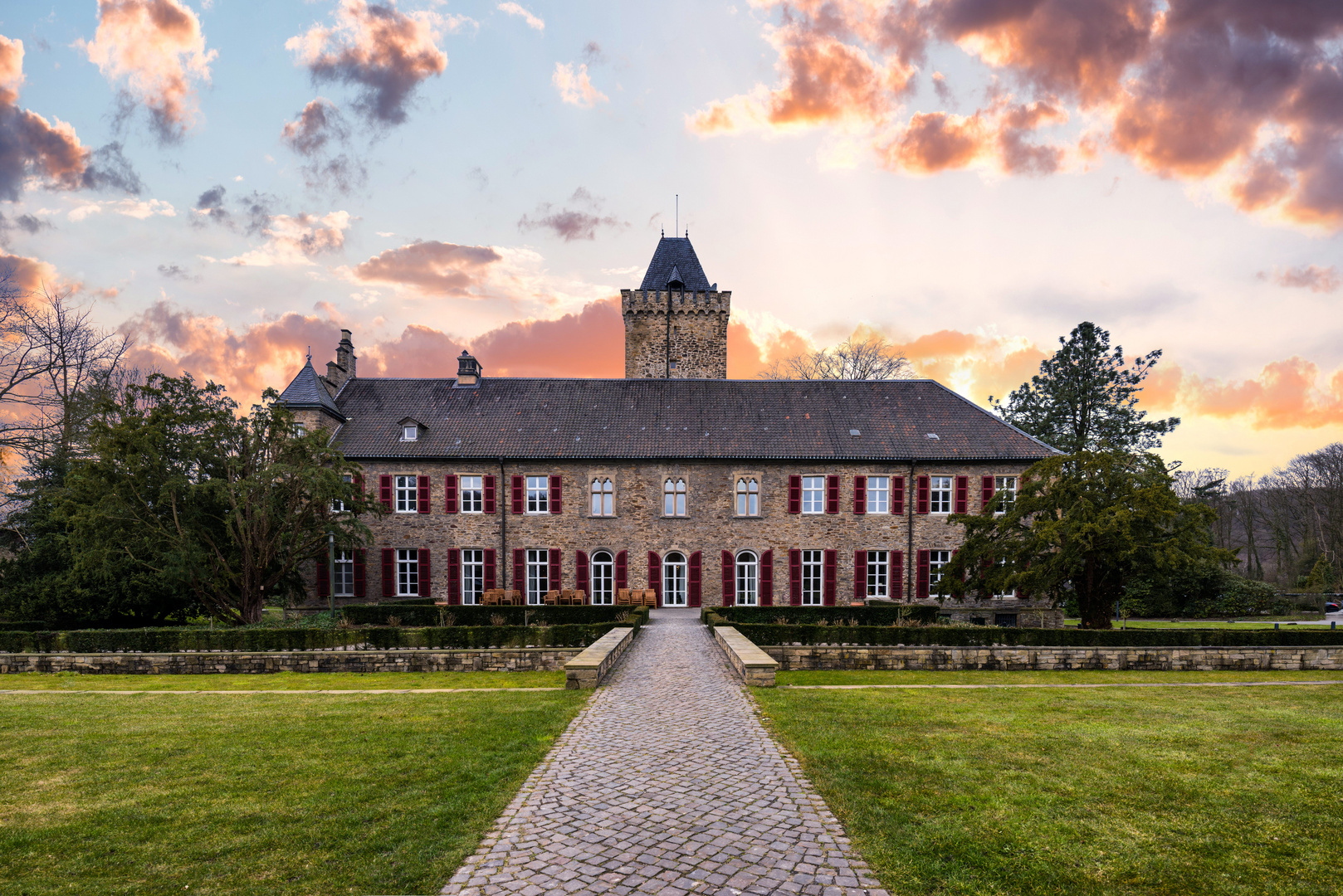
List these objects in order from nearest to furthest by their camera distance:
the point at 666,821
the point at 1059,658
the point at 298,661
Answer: the point at 666,821
the point at 298,661
the point at 1059,658

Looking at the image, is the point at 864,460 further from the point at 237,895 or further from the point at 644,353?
the point at 237,895

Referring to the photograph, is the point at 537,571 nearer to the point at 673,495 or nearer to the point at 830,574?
the point at 673,495

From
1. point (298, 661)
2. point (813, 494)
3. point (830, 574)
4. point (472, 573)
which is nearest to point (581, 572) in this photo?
point (472, 573)

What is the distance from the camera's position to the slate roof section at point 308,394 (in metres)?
27.2

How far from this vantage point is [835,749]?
8.30m

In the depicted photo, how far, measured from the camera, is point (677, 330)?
36625 mm

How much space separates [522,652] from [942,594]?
598 inches

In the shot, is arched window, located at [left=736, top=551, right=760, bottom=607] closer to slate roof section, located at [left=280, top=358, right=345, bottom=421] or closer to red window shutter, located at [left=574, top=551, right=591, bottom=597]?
red window shutter, located at [left=574, top=551, right=591, bottom=597]

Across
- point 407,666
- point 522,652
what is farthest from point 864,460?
point 407,666

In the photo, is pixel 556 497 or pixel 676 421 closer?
pixel 556 497

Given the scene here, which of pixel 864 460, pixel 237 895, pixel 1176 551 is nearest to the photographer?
pixel 237 895

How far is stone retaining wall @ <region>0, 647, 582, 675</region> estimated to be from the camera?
14.8 metres

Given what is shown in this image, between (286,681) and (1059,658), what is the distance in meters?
17.1

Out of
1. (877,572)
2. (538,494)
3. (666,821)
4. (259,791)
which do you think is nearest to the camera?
(666,821)
